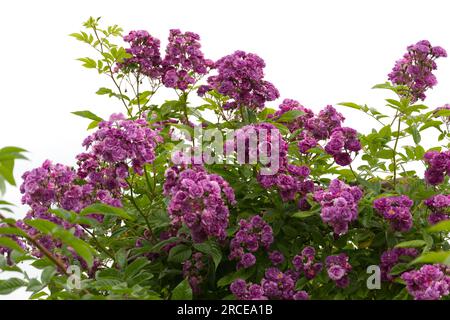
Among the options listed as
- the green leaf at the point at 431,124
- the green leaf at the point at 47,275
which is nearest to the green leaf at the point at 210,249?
the green leaf at the point at 47,275

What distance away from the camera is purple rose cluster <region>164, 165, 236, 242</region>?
2943 mm

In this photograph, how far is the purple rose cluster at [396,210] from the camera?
10.8 ft

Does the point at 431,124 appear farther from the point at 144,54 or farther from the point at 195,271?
the point at 144,54

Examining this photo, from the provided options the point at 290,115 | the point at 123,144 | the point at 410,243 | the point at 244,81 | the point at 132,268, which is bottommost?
the point at 132,268

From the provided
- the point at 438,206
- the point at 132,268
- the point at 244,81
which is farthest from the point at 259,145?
the point at 438,206

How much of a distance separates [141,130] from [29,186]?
1.94 feet

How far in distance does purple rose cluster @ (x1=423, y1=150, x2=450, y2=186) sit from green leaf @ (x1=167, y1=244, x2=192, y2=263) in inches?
50.5

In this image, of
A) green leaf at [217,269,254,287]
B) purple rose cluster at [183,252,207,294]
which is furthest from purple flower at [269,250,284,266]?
purple rose cluster at [183,252,207,294]

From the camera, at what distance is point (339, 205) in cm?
319

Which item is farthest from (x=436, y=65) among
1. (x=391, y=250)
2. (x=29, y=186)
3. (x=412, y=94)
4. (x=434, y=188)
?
(x=29, y=186)

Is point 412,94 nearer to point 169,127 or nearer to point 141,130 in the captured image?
point 169,127

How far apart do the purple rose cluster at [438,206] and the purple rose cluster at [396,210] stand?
142 mm

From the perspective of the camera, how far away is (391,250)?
11.0ft

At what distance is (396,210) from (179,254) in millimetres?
1054
